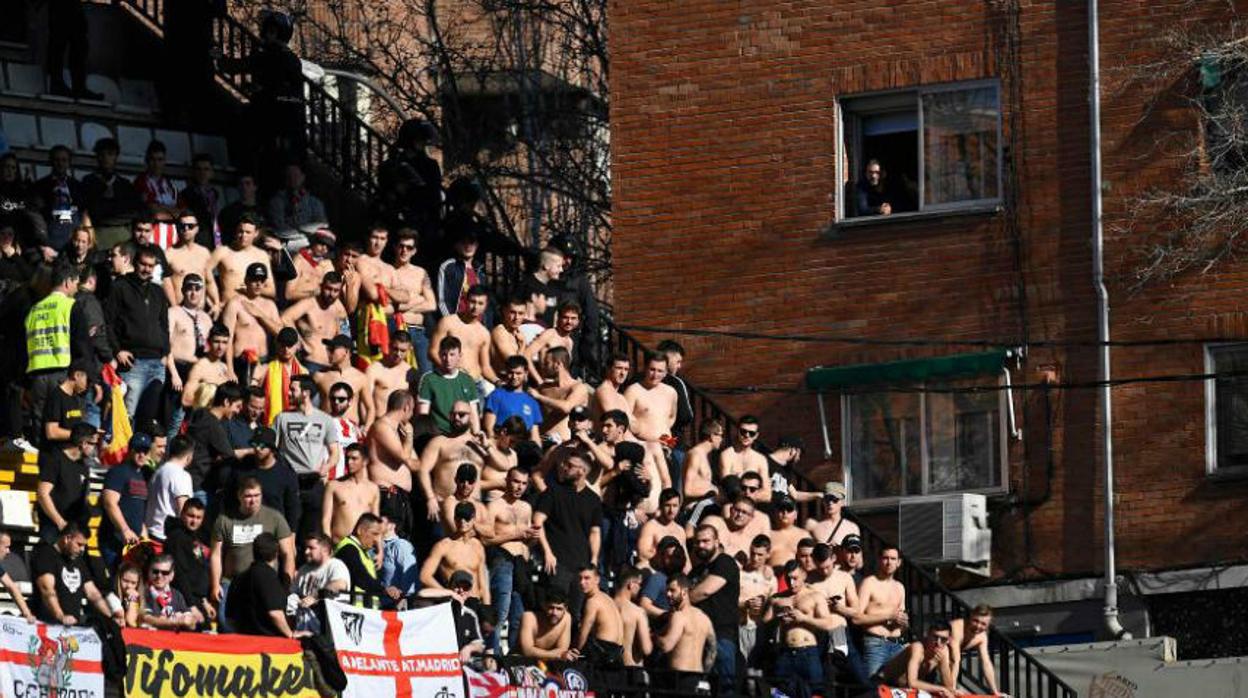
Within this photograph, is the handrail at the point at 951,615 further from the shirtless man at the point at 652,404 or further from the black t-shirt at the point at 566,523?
the black t-shirt at the point at 566,523

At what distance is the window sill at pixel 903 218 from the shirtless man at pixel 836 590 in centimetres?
620

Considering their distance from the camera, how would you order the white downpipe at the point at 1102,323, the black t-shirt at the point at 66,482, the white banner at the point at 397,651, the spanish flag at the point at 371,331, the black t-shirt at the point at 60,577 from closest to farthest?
the black t-shirt at the point at 60,577, the white banner at the point at 397,651, the black t-shirt at the point at 66,482, the spanish flag at the point at 371,331, the white downpipe at the point at 1102,323

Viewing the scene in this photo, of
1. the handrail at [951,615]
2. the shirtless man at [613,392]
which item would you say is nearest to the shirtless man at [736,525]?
the shirtless man at [613,392]

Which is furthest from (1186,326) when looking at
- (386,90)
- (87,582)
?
(386,90)

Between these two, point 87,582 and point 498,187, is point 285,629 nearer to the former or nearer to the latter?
point 87,582

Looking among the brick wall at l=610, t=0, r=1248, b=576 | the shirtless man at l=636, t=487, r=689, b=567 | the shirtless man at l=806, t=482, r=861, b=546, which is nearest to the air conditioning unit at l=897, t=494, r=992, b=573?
the brick wall at l=610, t=0, r=1248, b=576

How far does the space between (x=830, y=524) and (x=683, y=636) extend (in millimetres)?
4063

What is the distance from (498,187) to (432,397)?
18.4m

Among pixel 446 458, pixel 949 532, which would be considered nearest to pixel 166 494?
pixel 446 458

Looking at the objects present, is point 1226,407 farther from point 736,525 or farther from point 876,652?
point 736,525

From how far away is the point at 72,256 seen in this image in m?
25.5

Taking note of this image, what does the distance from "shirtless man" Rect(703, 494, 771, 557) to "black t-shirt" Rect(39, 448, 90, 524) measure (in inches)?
239

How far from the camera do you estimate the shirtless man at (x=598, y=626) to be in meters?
24.2

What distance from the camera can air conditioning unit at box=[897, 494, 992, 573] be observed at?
102 feet
